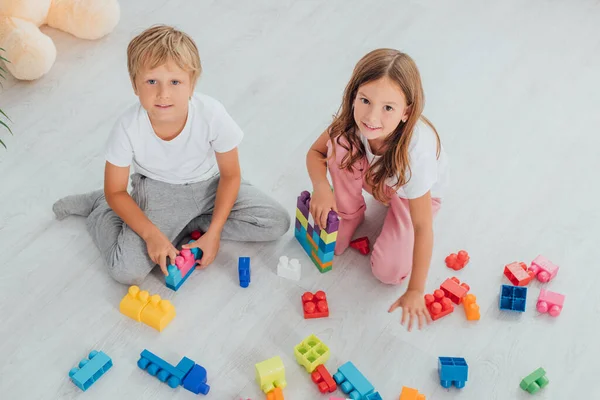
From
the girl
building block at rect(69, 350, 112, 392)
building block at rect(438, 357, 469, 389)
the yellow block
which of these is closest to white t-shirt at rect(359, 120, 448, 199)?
the girl

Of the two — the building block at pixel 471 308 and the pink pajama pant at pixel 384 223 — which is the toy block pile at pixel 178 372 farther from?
the building block at pixel 471 308

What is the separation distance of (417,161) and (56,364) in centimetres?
82

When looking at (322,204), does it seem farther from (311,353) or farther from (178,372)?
(178,372)

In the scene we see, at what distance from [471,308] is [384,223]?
274 mm

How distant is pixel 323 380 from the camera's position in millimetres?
1378

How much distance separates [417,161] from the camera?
4.60 feet

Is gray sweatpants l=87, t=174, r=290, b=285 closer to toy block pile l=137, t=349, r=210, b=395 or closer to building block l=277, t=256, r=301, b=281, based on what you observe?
building block l=277, t=256, r=301, b=281

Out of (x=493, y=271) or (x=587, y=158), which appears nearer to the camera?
(x=493, y=271)

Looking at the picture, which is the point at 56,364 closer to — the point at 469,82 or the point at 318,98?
the point at 318,98

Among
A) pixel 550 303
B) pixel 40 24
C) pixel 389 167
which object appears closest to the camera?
pixel 389 167

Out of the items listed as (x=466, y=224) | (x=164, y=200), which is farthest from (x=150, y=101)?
(x=466, y=224)

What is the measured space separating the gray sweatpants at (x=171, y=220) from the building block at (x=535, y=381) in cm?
61

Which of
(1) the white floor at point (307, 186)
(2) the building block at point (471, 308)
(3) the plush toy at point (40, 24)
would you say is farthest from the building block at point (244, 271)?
(3) the plush toy at point (40, 24)

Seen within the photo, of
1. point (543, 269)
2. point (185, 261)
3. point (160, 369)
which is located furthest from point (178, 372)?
point (543, 269)
